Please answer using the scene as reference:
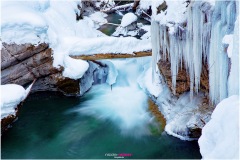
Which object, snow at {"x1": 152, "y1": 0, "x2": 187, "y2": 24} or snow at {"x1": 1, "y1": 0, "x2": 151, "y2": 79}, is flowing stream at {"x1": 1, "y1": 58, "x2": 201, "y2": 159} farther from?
snow at {"x1": 152, "y1": 0, "x2": 187, "y2": 24}

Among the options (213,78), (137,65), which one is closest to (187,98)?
(213,78)

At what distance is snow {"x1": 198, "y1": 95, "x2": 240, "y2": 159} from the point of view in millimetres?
3914

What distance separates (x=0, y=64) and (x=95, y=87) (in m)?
3.84

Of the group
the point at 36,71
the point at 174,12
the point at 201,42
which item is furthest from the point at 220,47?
the point at 36,71

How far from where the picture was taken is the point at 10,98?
9.80 m

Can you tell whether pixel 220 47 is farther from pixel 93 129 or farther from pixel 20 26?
pixel 20 26

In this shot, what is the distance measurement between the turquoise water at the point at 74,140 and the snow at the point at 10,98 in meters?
0.73

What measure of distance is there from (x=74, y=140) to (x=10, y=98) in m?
2.50

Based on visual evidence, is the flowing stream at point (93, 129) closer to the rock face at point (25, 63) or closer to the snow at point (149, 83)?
the snow at point (149, 83)

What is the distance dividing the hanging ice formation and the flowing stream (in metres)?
1.71

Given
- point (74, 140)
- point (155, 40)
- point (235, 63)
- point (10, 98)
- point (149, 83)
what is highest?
point (155, 40)

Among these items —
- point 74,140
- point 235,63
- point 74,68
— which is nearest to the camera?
point 235,63

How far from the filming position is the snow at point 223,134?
3.91 meters

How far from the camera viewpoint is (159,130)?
938 cm
